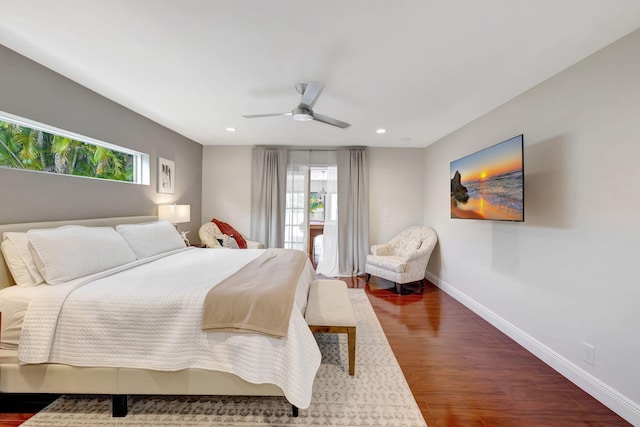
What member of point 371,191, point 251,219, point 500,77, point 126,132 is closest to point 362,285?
point 371,191

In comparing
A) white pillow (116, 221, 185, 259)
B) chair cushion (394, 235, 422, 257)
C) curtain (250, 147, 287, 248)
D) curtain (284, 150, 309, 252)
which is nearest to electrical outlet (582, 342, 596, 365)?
chair cushion (394, 235, 422, 257)

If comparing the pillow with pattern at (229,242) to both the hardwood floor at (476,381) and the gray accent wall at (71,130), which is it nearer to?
the gray accent wall at (71,130)

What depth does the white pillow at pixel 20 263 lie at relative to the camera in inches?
70.3

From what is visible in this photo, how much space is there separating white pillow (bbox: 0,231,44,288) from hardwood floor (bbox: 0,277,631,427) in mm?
796

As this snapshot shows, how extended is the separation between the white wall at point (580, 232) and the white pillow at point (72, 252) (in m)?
3.72

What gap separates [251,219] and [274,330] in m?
3.66

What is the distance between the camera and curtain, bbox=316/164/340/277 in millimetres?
4945

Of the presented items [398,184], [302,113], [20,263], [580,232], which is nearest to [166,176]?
[20,263]

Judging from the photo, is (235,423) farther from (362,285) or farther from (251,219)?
(251,219)

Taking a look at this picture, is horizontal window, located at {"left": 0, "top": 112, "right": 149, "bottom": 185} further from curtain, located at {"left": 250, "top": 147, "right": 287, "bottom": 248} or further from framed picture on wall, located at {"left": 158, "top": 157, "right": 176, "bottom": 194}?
curtain, located at {"left": 250, "top": 147, "right": 287, "bottom": 248}

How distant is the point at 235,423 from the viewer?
1.59m

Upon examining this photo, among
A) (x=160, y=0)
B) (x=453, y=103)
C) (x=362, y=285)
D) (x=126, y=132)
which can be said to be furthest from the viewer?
(x=362, y=285)

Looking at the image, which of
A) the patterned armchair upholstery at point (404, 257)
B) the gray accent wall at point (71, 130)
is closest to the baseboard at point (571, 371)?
the patterned armchair upholstery at point (404, 257)

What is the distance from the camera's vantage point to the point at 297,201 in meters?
5.00
